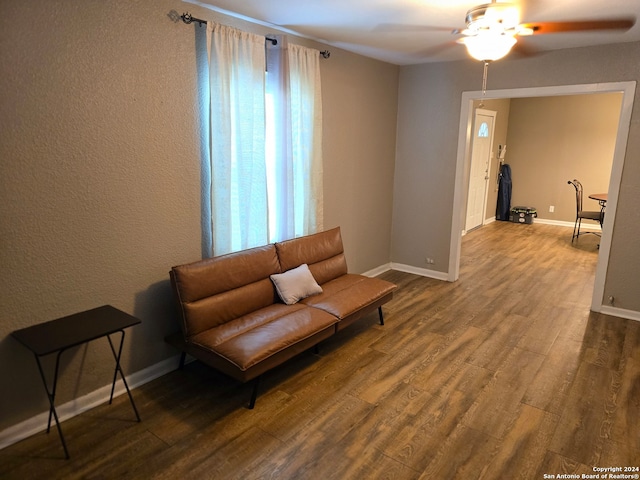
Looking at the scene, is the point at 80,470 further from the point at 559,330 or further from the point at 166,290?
the point at 559,330

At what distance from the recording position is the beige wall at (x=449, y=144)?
3.75 meters

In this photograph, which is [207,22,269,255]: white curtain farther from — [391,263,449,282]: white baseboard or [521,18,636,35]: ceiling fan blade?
[391,263,449,282]: white baseboard

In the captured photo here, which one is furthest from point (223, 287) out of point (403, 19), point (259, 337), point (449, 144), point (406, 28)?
point (449, 144)

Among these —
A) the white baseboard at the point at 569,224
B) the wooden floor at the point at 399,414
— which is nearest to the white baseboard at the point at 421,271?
the wooden floor at the point at 399,414

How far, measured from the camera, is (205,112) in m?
2.91

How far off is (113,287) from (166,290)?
37 cm

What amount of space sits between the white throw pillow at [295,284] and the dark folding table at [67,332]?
46.3 inches

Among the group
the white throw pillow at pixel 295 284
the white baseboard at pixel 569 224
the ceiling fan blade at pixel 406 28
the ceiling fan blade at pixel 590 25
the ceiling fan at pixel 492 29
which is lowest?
the white baseboard at pixel 569 224

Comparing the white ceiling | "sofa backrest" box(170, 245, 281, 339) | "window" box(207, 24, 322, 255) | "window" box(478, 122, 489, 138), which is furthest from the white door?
"sofa backrest" box(170, 245, 281, 339)

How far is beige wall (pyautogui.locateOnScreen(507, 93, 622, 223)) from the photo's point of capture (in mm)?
7590

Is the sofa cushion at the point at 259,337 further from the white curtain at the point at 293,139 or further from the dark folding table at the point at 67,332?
A: the white curtain at the point at 293,139

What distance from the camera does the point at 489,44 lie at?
2217mm

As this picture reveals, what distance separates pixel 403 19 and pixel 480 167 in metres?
5.31

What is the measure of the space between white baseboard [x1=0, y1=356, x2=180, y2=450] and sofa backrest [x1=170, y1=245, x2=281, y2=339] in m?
0.45
